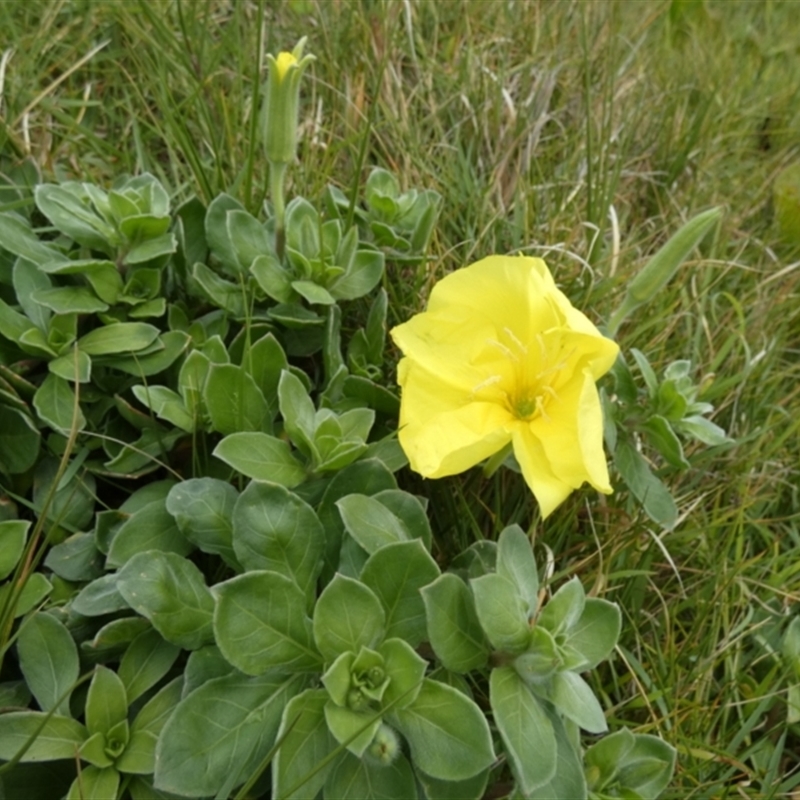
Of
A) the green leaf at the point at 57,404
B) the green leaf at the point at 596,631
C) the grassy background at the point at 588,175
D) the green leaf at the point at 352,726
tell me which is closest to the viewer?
the green leaf at the point at 352,726

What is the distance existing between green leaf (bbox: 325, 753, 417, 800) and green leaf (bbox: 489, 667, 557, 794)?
6.1 inches

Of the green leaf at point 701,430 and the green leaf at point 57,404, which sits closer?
the green leaf at point 57,404

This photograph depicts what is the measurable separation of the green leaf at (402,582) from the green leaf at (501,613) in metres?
0.09

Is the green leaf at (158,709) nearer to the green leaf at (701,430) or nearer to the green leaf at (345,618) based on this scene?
the green leaf at (345,618)

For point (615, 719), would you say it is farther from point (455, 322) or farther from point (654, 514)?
point (455, 322)

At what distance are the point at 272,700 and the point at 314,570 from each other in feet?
0.68

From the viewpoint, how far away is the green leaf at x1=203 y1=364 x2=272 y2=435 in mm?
1443

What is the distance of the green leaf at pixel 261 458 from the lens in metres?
1.38

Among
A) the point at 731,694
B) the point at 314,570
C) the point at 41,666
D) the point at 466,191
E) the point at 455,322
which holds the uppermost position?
the point at 455,322

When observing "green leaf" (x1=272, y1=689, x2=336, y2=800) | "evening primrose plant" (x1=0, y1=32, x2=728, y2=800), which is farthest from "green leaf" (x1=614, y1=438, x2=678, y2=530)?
"green leaf" (x1=272, y1=689, x2=336, y2=800)

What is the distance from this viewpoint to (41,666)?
1289 mm

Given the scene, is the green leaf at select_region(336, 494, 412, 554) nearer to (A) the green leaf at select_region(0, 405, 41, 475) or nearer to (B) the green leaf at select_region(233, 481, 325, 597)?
(B) the green leaf at select_region(233, 481, 325, 597)

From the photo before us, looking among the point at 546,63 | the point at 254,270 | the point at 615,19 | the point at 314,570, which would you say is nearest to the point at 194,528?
the point at 314,570

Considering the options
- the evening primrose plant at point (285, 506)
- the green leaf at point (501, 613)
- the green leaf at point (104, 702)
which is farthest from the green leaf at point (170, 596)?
the green leaf at point (501, 613)
